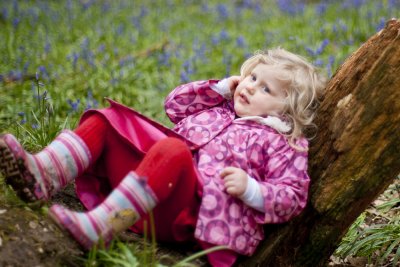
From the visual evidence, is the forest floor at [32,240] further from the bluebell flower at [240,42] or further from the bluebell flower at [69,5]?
the bluebell flower at [69,5]

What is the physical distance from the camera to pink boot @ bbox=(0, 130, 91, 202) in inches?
88.5

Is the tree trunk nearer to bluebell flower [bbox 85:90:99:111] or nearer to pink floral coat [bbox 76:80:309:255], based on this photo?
pink floral coat [bbox 76:80:309:255]

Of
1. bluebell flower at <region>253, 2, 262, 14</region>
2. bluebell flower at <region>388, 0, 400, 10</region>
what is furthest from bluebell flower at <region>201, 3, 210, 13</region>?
bluebell flower at <region>388, 0, 400, 10</region>

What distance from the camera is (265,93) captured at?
108 inches

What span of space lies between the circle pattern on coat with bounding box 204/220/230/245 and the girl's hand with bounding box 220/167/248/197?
16 centimetres

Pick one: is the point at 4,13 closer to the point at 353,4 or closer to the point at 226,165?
the point at 353,4

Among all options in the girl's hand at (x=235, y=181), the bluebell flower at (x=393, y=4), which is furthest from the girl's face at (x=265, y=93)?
the bluebell flower at (x=393, y=4)

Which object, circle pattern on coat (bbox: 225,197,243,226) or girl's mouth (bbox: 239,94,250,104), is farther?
girl's mouth (bbox: 239,94,250,104)

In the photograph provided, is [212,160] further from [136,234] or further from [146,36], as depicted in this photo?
[146,36]

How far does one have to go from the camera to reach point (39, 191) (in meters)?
2.34

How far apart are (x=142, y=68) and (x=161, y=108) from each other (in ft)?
3.38

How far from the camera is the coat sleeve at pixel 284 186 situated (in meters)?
2.43

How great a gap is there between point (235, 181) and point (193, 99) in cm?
79

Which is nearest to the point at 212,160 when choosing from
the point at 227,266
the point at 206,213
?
the point at 206,213
